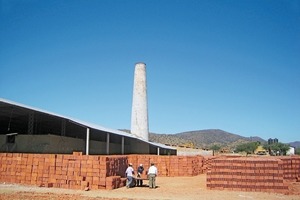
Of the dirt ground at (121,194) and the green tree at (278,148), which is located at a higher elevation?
the green tree at (278,148)

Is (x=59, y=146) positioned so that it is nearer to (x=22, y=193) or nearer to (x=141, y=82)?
(x=22, y=193)

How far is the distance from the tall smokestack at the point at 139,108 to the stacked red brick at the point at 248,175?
24.5 metres

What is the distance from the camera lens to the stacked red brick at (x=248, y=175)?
16047mm

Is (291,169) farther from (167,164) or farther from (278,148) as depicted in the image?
(278,148)

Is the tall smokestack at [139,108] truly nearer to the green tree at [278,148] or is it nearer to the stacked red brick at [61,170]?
the stacked red brick at [61,170]

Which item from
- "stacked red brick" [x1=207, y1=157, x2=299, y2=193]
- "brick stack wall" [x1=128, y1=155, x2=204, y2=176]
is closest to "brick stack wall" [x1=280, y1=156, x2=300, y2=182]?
"stacked red brick" [x1=207, y1=157, x2=299, y2=193]

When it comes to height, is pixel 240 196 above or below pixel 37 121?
below

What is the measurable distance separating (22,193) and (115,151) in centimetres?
2062

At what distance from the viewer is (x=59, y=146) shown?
79.9ft

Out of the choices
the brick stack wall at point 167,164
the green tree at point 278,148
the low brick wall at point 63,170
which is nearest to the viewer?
the low brick wall at point 63,170

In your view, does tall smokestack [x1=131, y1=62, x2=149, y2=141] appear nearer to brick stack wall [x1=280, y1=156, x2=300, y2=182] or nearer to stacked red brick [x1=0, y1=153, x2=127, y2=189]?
brick stack wall [x1=280, y1=156, x2=300, y2=182]

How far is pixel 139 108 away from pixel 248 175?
83.9ft

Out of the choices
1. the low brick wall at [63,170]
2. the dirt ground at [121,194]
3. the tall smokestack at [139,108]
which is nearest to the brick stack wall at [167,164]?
the low brick wall at [63,170]

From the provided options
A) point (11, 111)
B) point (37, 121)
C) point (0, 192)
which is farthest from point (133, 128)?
point (0, 192)
